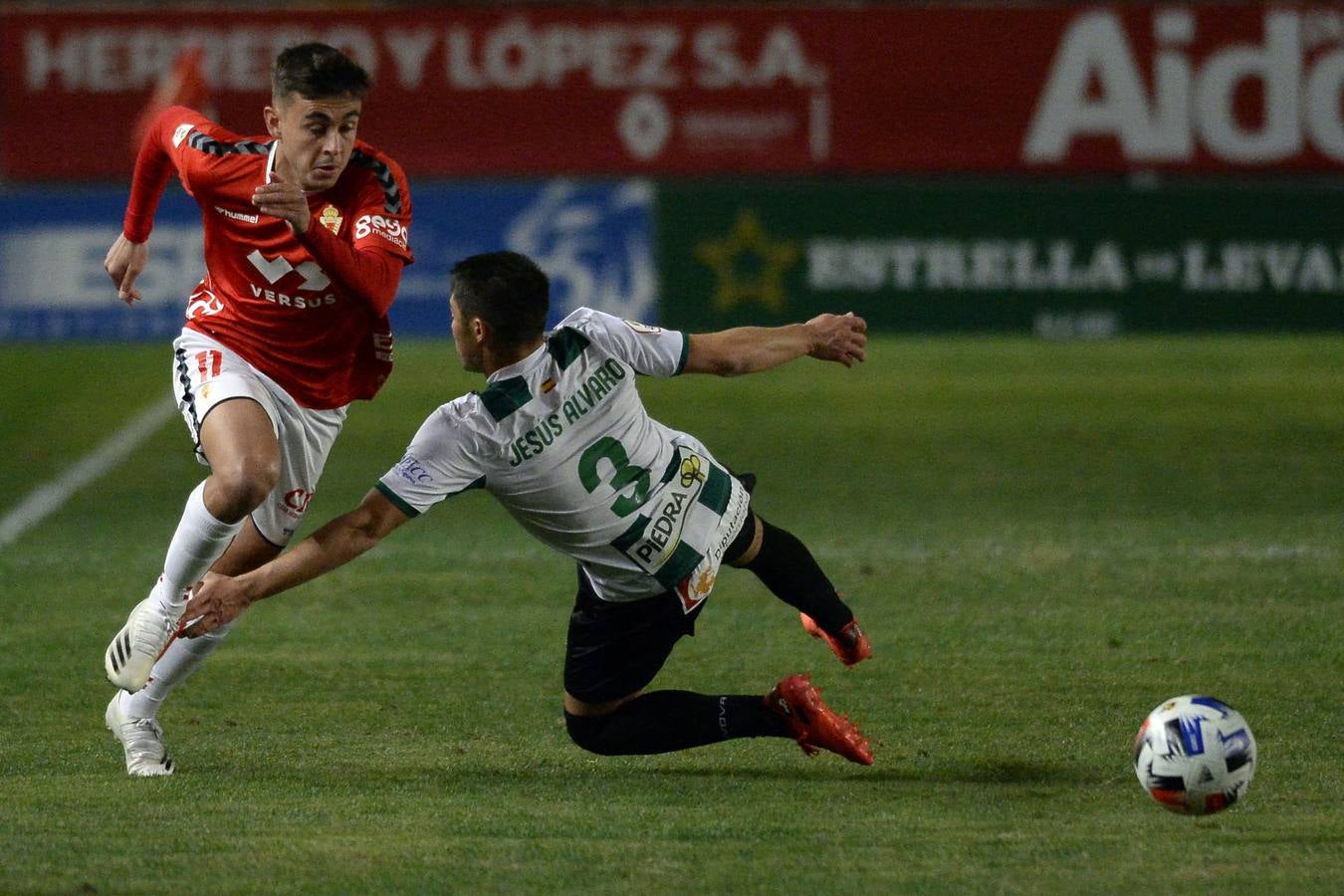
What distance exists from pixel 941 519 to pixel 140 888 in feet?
18.2

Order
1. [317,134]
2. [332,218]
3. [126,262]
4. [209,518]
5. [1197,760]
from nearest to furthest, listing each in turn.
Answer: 1. [1197,760]
2. [209,518]
3. [317,134]
4. [332,218]
5. [126,262]

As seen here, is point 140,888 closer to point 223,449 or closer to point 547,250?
point 223,449

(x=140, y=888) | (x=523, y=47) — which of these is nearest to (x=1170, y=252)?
(x=523, y=47)

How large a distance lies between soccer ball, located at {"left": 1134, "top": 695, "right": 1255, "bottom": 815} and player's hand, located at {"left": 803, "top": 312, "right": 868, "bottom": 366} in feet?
3.91

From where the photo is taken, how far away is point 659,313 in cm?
1648

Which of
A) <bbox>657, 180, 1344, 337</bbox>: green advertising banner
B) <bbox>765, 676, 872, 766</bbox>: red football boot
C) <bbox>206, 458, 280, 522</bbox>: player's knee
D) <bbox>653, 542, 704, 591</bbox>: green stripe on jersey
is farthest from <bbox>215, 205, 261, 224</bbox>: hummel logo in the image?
<bbox>657, 180, 1344, 337</bbox>: green advertising banner

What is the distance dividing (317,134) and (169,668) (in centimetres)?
147

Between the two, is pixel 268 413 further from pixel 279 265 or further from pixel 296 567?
pixel 296 567

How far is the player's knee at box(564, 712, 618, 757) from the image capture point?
500cm

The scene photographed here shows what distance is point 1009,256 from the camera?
16.6 meters

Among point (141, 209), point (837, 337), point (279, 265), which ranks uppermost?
point (141, 209)

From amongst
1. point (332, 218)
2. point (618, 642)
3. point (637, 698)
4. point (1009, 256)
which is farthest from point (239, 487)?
point (1009, 256)

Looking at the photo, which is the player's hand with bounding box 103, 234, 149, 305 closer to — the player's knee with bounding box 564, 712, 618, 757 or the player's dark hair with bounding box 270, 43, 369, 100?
the player's dark hair with bounding box 270, 43, 369, 100

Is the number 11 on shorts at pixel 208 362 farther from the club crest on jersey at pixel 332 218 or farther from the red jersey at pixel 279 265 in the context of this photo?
the club crest on jersey at pixel 332 218
